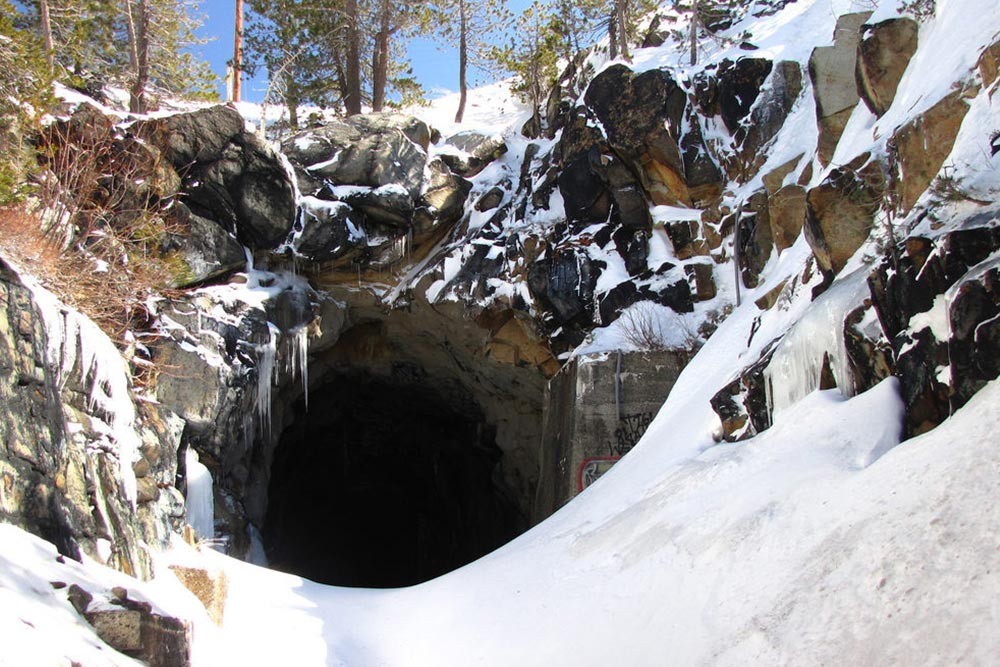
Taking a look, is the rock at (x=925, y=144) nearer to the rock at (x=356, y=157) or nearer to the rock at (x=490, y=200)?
the rock at (x=490, y=200)

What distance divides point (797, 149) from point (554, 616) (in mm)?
9352

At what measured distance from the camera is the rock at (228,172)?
608 inches

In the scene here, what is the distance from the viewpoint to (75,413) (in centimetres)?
730

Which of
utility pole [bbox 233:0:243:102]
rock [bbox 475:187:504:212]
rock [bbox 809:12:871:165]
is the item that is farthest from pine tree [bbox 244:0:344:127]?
rock [bbox 809:12:871:165]

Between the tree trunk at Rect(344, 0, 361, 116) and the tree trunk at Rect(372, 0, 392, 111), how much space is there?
44 centimetres

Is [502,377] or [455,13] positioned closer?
[502,377]

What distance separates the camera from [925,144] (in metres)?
6.61

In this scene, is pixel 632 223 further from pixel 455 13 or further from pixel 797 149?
pixel 455 13

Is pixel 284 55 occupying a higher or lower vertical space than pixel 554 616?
higher

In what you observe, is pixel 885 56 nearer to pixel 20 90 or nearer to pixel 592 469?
pixel 592 469

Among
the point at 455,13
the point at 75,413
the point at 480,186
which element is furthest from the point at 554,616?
the point at 455,13

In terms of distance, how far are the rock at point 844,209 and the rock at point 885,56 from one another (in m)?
1.61

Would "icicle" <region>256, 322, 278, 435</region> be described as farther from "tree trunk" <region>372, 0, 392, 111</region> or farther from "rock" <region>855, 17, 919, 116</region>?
"rock" <region>855, 17, 919, 116</region>

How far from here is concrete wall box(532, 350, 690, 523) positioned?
12.9 meters
